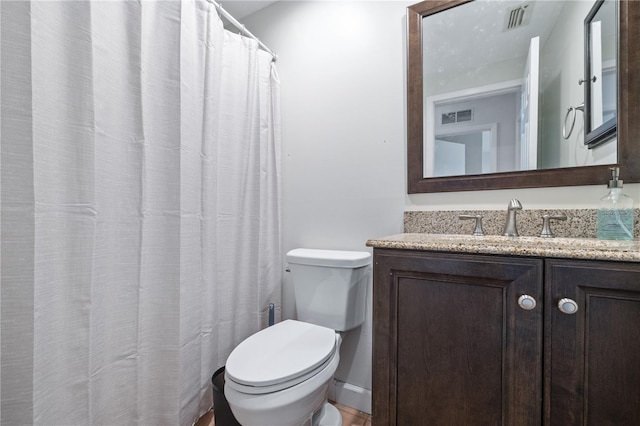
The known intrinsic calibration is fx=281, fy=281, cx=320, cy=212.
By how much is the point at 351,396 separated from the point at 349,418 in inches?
3.8

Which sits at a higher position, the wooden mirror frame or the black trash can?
the wooden mirror frame

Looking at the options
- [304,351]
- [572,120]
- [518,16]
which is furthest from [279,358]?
[518,16]

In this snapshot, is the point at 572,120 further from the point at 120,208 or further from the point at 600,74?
the point at 120,208

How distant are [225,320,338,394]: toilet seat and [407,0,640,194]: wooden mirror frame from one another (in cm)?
78

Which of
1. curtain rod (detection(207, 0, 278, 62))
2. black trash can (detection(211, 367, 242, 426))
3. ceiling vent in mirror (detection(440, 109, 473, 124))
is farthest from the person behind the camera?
curtain rod (detection(207, 0, 278, 62))

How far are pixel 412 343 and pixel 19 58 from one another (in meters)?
1.32

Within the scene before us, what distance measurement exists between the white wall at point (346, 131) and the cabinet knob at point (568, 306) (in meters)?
0.57

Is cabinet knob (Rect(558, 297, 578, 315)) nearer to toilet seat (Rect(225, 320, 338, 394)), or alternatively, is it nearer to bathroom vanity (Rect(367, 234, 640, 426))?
bathroom vanity (Rect(367, 234, 640, 426))

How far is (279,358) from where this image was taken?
3.22ft

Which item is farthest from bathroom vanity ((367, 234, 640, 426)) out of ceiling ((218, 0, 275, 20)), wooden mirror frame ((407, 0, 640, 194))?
ceiling ((218, 0, 275, 20))

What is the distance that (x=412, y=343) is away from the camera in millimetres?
845

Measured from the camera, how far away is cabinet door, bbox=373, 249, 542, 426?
28.0 inches

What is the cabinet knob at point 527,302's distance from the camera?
0.70 m

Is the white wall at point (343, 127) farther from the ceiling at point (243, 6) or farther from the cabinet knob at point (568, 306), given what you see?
the cabinet knob at point (568, 306)
